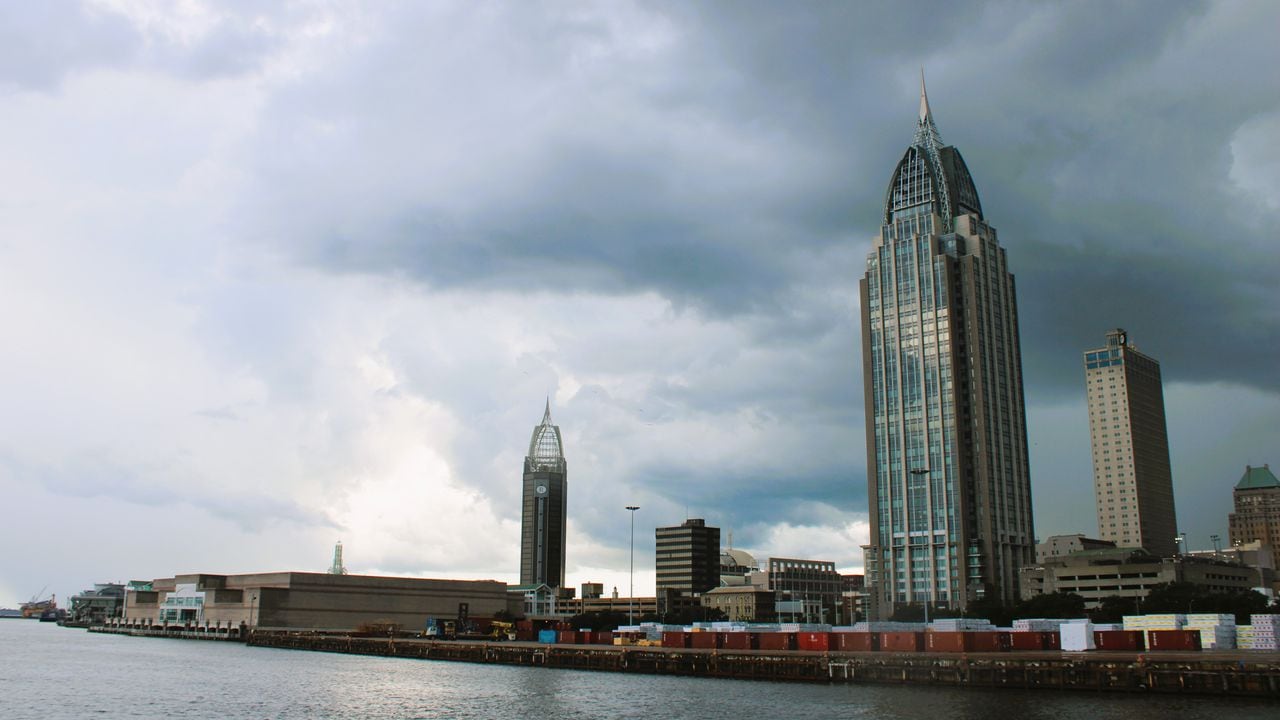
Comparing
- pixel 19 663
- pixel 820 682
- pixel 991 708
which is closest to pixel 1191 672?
pixel 991 708

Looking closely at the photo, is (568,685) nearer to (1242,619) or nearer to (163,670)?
(163,670)

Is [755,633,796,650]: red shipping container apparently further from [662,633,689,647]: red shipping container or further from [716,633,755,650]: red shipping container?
[662,633,689,647]: red shipping container

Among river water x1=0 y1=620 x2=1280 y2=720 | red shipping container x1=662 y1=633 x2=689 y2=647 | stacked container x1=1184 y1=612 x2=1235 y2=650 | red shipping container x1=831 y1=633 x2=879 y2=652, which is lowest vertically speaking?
river water x1=0 y1=620 x2=1280 y2=720

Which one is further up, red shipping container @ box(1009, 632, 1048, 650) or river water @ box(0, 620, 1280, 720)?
red shipping container @ box(1009, 632, 1048, 650)

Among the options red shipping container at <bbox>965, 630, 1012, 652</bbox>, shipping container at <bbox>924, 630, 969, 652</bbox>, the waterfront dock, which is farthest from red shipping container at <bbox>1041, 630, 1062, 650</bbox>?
shipping container at <bbox>924, 630, 969, 652</bbox>

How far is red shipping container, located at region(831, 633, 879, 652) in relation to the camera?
446 ft

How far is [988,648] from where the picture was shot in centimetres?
12750

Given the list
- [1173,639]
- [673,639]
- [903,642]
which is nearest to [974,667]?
[903,642]

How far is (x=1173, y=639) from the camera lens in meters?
123

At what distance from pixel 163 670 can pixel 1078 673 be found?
118252 mm

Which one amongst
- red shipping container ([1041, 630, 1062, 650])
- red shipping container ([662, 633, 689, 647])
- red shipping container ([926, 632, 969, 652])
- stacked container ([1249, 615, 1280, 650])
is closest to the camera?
stacked container ([1249, 615, 1280, 650])

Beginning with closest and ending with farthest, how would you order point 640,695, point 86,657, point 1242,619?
1. point 640,695
2. point 86,657
3. point 1242,619

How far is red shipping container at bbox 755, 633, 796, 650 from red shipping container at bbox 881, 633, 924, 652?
50.5ft

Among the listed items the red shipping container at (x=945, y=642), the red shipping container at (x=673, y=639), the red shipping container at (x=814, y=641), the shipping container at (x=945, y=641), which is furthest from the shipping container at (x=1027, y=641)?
the red shipping container at (x=673, y=639)
